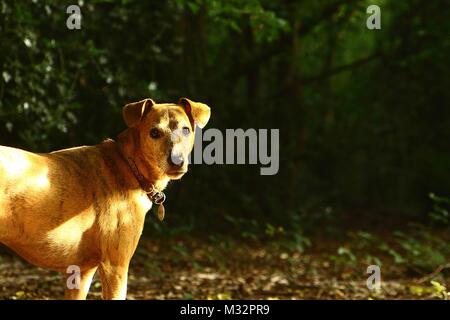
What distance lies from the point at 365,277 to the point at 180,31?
513 centimetres

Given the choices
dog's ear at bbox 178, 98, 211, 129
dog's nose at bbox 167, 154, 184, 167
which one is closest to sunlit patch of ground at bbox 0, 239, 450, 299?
dog's ear at bbox 178, 98, 211, 129

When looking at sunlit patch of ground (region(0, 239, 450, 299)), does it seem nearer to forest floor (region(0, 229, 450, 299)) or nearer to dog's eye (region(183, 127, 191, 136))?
forest floor (region(0, 229, 450, 299))

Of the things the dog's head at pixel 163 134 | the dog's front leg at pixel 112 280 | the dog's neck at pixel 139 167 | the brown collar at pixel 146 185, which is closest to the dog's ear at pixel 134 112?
the dog's head at pixel 163 134

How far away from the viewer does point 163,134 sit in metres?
4.35

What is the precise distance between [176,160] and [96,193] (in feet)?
1.92

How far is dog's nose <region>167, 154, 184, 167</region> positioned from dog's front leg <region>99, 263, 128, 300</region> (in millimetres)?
749

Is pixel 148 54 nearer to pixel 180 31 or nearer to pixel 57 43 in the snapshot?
pixel 180 31

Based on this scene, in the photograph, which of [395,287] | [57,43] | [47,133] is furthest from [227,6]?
[395,287]

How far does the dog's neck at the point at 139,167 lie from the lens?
4512mm

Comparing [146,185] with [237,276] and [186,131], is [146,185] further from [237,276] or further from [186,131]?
[237,276]

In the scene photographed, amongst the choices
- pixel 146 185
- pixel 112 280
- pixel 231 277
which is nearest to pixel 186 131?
pixel 146 185

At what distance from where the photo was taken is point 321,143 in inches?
537

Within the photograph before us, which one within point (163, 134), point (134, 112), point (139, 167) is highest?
point (134, 112)

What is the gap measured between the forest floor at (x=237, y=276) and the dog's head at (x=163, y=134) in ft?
7.64
